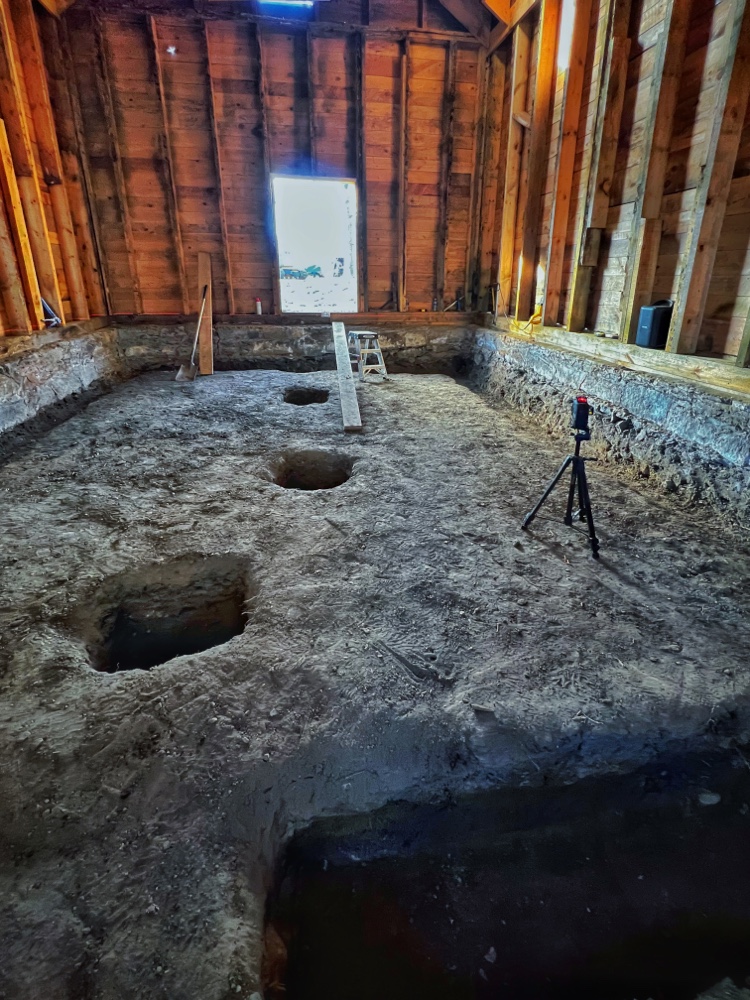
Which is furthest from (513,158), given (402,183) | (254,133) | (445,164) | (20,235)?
(20,235)

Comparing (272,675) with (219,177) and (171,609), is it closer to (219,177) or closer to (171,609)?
(171,609)

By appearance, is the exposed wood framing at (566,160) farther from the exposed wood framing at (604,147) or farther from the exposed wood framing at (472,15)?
the exposed wood framing at (472,15)

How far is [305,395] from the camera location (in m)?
6.58

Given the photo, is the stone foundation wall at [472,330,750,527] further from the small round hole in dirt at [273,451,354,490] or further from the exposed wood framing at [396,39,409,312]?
the exposed wood framing at [396,39,409,312]

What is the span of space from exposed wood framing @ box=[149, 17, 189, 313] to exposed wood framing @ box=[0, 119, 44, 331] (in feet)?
6.81

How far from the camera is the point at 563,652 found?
218cm

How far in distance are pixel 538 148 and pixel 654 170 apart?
2437 millimetres

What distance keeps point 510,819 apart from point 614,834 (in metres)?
0.34

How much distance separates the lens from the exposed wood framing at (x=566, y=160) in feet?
16.7

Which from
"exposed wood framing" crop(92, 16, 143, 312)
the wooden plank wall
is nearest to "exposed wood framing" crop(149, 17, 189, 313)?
the wooden plank wall

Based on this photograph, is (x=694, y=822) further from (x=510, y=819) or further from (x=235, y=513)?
(x=235, y=513)

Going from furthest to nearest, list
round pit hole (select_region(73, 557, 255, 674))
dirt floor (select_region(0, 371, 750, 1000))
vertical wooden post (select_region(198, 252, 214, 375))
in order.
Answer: vertical wooden post (select_region(198, 252, 214, 375)) → round pit hole (select_region(73, 557, 255, 674)) → dirt floor (select_region(0, 371, 750, 1000))

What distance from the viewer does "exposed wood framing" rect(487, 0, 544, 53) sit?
610 cm

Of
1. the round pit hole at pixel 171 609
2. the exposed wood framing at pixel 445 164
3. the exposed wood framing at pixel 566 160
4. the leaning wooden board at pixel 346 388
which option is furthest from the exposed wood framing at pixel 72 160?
the round pit hole at pixel 171 609
